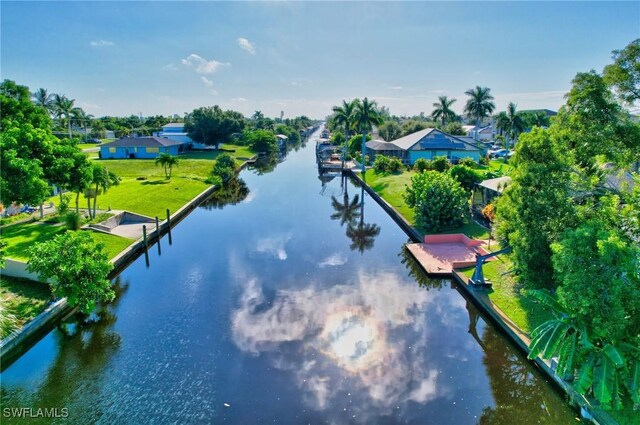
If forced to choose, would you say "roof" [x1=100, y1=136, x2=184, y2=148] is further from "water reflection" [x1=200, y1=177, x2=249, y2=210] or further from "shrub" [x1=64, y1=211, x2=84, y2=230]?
"shrub" [x1=64, y1=211, x2=84, y2=230]

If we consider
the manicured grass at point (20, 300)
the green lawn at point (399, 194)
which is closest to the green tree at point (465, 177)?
the green lawn at point (399, 194)

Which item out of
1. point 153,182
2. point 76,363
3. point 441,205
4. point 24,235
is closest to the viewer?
point 76,363

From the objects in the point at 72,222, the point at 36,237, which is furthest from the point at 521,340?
the point at 72,222

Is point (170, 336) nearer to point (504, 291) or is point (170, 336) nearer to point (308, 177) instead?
point (504, 291)

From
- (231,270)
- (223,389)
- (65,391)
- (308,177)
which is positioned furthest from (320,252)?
(308,177)

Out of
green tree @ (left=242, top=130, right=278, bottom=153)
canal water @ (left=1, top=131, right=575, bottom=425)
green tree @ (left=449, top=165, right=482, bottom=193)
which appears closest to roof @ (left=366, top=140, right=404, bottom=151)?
green tree @ (left=449, top=165, right=482, bottom=193)

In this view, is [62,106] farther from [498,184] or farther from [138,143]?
[498,184]

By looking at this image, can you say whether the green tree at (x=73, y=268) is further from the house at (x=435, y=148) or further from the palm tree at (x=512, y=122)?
the palm tree at (x=512, y=122)
